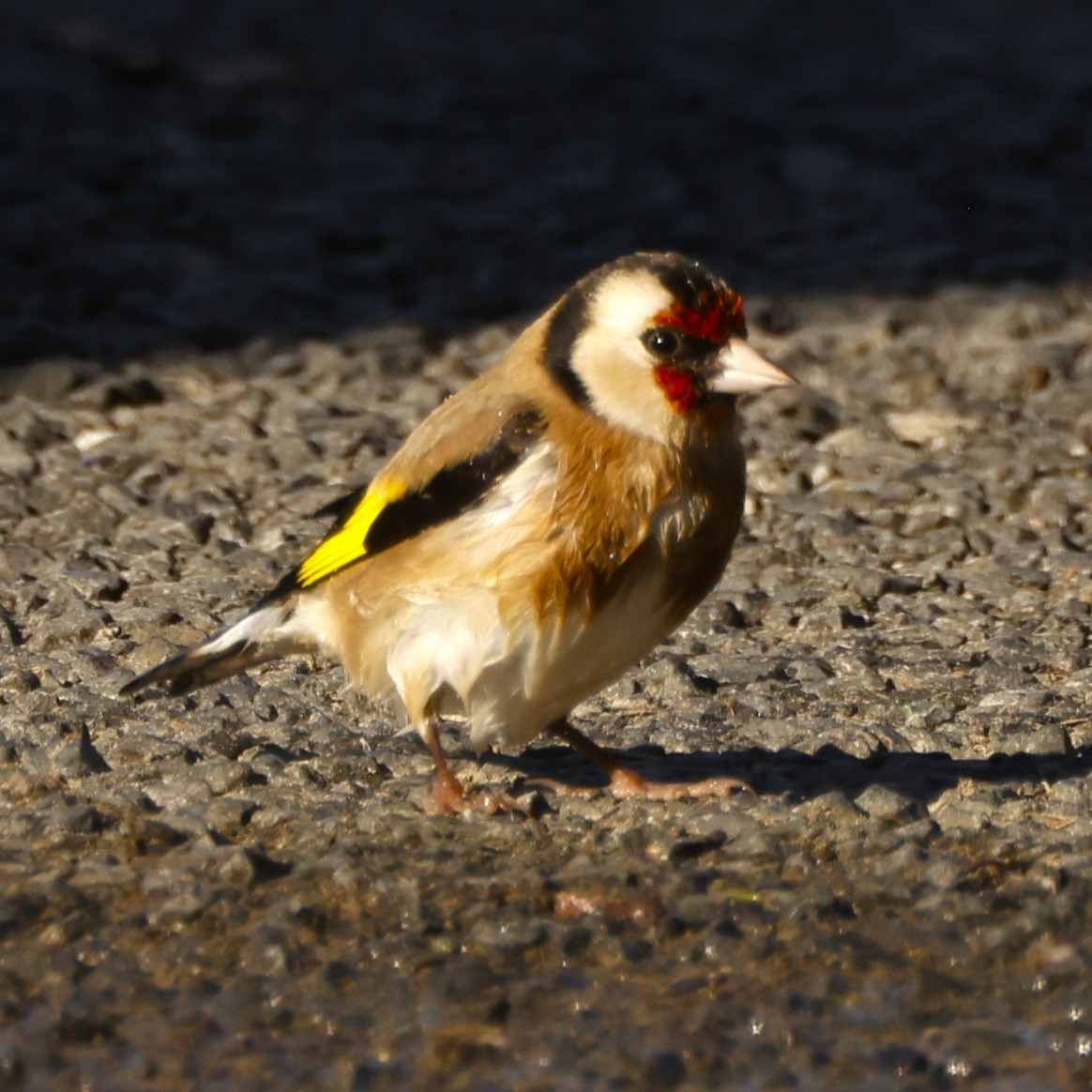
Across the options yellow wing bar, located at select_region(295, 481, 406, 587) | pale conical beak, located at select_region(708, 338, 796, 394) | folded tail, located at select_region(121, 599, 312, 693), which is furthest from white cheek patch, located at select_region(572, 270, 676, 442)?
folded tail, located at select_region(121, 599, 312, 693)

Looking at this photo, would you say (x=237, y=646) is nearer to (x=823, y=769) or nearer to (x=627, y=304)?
(x=627, y=304)

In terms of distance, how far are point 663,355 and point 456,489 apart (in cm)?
53

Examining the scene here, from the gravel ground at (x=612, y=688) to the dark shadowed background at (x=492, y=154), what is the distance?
36 mm

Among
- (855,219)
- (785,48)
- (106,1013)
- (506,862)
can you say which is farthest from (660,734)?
(785,48)

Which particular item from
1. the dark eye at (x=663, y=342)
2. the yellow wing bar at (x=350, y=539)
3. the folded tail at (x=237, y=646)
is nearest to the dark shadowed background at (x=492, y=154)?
the folded tail at (x=237, y=646)

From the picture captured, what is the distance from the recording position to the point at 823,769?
4.73 meters

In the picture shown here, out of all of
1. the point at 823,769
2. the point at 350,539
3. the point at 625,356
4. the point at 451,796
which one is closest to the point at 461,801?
the point at 451,796

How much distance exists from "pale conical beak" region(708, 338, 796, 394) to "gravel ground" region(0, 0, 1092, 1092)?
930 millimetres

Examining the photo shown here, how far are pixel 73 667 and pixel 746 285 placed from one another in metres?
3.77

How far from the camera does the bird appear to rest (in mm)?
4238

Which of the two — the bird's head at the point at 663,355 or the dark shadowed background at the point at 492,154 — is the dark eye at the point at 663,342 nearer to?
the bird's head at the point at 663,355

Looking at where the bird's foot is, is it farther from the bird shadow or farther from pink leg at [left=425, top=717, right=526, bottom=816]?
the bird shadow

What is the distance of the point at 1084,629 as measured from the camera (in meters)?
5.59

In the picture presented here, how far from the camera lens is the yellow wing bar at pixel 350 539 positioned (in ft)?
14.8
